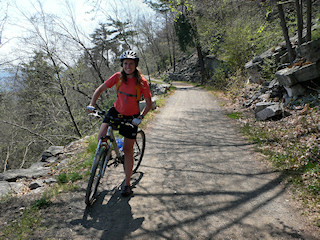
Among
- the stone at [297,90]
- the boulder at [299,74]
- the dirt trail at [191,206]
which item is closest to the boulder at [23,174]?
the dirt trail at [191,206]

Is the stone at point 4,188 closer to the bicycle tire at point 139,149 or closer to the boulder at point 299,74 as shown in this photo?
the bicycle tire at point 139,149

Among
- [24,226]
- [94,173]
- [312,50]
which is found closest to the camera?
[24,226]

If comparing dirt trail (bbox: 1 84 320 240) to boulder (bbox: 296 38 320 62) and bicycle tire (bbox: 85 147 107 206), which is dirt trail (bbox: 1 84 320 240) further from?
boulder (bbox: 296 38 320 62)

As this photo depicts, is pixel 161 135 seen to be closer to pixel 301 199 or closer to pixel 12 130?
pixel 301 199

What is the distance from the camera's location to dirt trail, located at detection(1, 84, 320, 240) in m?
2.56

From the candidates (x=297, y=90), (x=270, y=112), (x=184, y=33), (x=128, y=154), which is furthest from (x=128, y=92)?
(x=184, y=33)

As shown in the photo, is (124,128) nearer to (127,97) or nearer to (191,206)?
(127,97)

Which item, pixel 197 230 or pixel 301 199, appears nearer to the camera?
pixel 197 230

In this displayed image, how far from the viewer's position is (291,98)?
689cm

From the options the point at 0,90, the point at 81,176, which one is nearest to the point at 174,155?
the point at 81,176

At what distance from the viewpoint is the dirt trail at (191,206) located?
8.40 ft

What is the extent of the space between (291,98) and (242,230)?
236 inches

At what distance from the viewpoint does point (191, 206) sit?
3074mm

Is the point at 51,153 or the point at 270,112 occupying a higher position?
the point at 51,153
